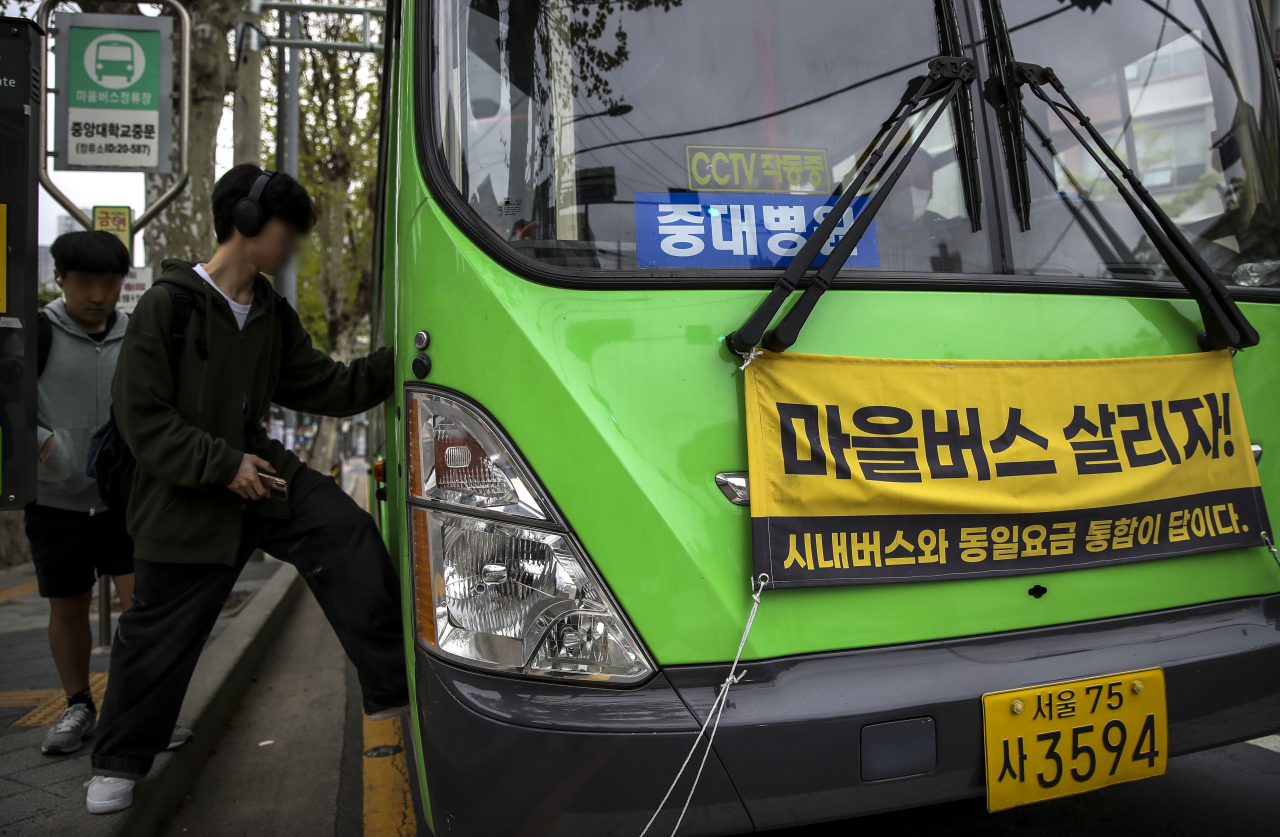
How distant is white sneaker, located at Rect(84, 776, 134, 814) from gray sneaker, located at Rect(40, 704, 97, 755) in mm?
567

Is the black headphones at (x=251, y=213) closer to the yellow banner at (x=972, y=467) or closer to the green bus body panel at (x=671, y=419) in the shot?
the green bus body panel at (x=671, y=419)

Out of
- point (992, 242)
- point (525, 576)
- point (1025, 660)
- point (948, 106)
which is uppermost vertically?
point (948, 106)

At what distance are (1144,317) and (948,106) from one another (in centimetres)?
63

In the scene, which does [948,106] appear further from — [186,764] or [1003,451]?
[186,764]

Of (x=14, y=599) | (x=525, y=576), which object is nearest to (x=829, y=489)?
(x=525, y=576)

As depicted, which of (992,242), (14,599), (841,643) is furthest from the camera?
(14,599)

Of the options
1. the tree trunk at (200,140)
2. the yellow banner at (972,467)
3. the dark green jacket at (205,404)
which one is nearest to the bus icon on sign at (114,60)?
the tree trunk at (200,140)

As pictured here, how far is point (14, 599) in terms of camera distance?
6105 mm

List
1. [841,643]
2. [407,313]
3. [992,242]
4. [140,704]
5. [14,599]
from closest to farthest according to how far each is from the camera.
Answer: [841,643]
[407,313]
[992,242]
[140,704]
[14,599]

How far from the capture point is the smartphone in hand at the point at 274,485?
2.10 meters

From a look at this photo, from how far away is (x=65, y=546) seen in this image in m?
2.88

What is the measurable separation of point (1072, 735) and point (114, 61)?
5909mm

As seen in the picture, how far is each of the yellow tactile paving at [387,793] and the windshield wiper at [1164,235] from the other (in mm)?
2421

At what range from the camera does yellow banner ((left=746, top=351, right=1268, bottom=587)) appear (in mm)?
1594
